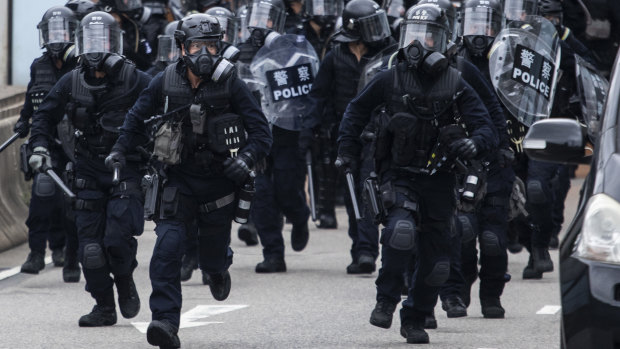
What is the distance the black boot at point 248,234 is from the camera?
14164 millimetres

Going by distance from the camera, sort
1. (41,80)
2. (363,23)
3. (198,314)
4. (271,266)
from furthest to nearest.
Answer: (271,266) < (363,23) < (41,80) < (198,314)

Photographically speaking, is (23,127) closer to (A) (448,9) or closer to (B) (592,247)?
(A) (448,9)

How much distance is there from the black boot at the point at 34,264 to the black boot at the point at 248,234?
2.60m

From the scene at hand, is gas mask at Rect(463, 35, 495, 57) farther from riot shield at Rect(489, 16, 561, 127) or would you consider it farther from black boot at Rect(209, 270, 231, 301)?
black boot at Rect(209, 270, 231, 301)

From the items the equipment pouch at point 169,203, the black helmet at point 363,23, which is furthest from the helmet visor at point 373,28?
the equipment pouch at point 169,203

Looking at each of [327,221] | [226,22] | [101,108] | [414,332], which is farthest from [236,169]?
[327,221]

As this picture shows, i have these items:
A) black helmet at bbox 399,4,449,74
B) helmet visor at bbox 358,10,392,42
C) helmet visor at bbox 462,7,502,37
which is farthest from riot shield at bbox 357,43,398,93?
black helmet at bbox 399,4,449,74

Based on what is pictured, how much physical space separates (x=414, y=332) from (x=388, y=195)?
81 centimetres

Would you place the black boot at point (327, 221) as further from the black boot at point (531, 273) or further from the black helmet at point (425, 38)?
the black helmet at point (425, 38)

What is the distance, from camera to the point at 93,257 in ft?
29.2

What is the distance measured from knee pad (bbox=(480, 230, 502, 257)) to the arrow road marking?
1.73 m

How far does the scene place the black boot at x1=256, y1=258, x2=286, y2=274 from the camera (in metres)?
12.2

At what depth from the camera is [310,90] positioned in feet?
40.2

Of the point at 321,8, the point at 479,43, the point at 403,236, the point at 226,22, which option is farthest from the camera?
the point at 321,8
